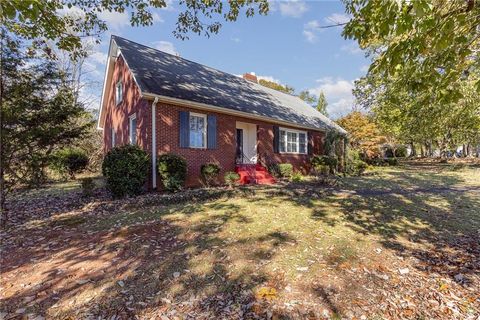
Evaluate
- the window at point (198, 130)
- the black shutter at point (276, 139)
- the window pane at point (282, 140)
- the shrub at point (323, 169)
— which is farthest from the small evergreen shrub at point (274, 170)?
the window at point (198, 130)

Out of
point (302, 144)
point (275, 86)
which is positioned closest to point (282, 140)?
point (302, 144)

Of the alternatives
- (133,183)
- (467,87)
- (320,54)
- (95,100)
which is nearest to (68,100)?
(133,183)

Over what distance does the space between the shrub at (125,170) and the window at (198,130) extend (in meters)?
2.50

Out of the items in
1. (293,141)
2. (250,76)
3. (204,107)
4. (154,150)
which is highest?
(250,76)

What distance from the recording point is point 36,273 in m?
3.76

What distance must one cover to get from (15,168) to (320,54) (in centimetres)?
918

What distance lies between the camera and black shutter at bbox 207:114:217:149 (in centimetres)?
1135

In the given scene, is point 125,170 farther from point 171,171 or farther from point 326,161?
point 326,161

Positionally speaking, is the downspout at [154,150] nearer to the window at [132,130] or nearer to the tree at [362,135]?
the window at [132,130]

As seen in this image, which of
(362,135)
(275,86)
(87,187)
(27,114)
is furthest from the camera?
(275,86)

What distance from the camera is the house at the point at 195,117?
33.3ft

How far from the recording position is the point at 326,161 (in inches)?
Answer: 611

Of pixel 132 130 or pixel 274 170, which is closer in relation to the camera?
pixel 132 130

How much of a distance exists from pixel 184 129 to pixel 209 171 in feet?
6.10
